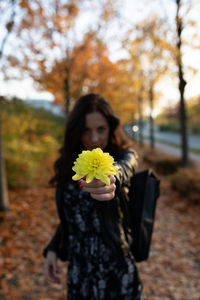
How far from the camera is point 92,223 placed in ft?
4.88

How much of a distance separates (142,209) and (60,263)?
2.83m

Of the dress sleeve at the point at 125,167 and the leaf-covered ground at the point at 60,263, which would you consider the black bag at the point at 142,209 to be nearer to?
the dress sleeve at the point at 125,167

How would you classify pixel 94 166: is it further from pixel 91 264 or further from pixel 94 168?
pixel 91 264

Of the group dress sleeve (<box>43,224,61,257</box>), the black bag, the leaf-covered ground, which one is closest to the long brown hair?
the black bag

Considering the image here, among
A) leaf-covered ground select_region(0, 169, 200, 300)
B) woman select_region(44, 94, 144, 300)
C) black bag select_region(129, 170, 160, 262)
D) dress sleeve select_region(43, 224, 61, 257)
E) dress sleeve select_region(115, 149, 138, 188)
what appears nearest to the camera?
dress sleeve select_region(115, 149, 138, 188)

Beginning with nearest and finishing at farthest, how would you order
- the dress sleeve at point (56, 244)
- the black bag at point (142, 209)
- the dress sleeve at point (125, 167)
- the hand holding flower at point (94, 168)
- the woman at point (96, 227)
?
1. the hand holding flower at point (94, 168)
2. the dress sleeve at point (125, 167)
3. the woman at point (96, 227)
4. the black bag at point (142, 209)
5. the dress sleeve at point (56, 244)

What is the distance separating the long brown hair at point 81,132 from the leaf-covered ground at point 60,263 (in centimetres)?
147

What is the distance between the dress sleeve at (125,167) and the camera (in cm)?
101

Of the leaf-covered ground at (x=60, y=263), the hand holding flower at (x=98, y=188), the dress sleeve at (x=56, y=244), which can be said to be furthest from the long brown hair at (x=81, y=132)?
the leaf-covered ground at (x=60, y=263)

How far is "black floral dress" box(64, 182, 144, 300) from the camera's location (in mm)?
1455

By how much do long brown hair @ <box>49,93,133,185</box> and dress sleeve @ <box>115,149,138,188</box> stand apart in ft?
0.53

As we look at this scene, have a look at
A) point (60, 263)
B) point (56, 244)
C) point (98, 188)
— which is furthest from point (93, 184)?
point (60, 263)

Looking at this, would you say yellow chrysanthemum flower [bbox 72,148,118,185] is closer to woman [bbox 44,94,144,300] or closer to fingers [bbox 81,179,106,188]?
fingers [bbox 81,179,106,188]

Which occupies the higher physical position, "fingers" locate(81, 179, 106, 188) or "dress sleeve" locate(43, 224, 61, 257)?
"fingers" locate(81, 179, 106, 188)
